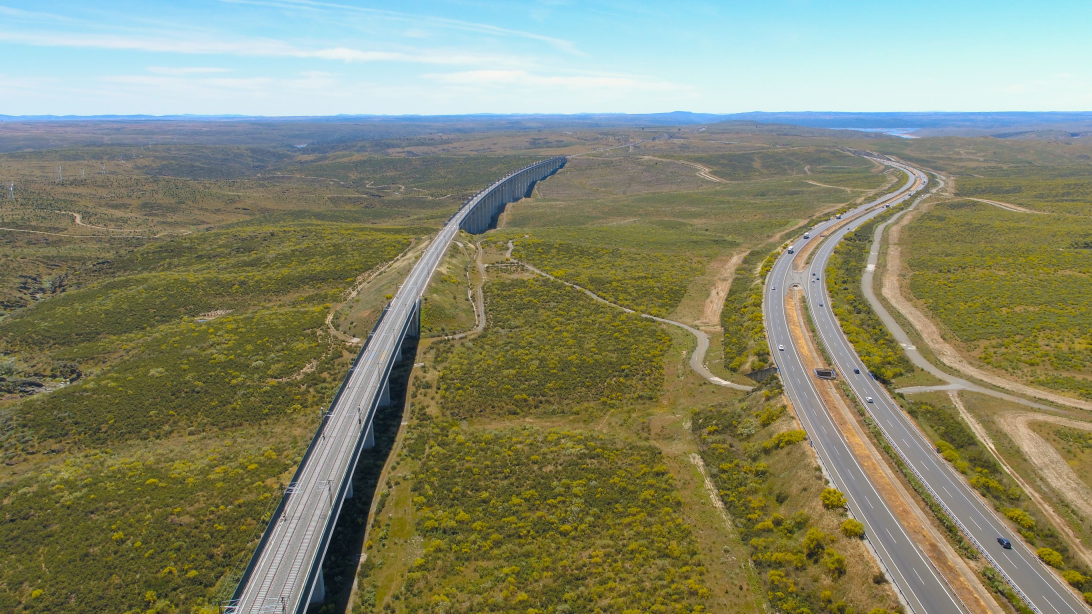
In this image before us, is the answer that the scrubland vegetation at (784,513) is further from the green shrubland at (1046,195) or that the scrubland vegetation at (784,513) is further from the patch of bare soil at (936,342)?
the green shrubland at (1046,195)

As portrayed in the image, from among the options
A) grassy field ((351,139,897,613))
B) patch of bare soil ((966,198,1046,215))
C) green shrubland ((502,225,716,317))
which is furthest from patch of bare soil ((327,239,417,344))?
patch of bare soil ((966,198,1046,215))

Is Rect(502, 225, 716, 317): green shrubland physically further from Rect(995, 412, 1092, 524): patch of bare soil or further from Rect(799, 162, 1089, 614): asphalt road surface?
Rect(995, 412, 1092, 524): patch of bare soil

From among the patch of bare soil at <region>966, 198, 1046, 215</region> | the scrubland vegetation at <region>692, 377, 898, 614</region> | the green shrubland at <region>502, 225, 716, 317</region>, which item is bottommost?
the scrubland vegetation at <region>692, 377, 898, 614</region>

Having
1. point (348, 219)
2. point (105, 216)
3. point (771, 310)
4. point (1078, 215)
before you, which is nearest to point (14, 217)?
point (105, 216)

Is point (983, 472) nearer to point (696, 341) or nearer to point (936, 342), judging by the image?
point (936, 342)

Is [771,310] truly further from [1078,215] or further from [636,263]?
[1078,215]
